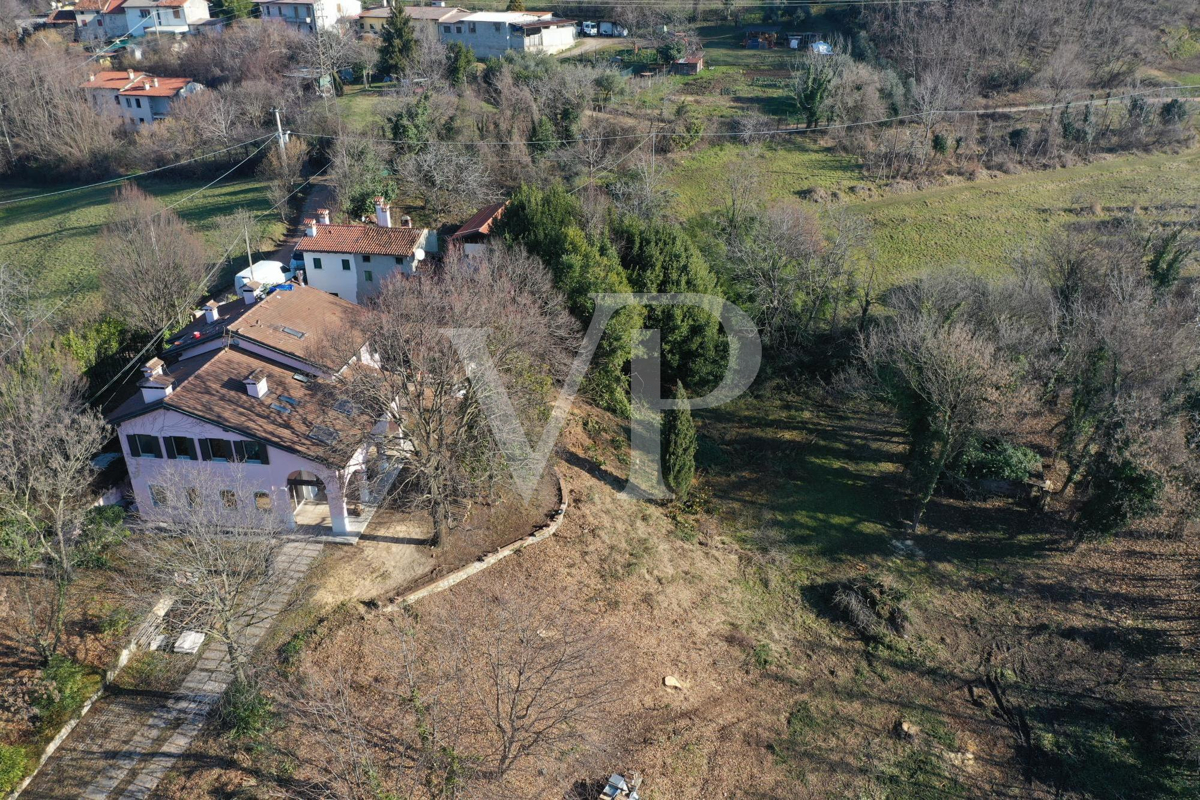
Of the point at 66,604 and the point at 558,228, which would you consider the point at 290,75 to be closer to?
the point at 558,228

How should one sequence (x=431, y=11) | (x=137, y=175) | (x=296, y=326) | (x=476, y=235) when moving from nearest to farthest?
(x=296, y=326), (x=476, y=235), (x=137, y=175), (x=431, y=11)

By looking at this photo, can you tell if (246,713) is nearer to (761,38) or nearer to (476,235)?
(476,235)

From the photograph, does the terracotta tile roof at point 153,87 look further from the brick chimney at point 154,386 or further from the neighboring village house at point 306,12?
the brick chimney at point 154,386

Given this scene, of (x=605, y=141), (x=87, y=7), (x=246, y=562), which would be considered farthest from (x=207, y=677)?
(x=87, y=7)

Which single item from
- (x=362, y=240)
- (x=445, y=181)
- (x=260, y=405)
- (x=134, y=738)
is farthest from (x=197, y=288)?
(x=134, y=738)

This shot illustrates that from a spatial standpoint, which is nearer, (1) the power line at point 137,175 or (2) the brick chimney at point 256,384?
(2) the brick chimney at point 256,384

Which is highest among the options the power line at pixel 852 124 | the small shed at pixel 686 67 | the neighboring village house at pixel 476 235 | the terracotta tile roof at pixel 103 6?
the terracotta tile roof at pixel 103 6

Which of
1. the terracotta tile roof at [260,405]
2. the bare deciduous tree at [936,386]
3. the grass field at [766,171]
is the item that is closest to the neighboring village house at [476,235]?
the terracotta tile roof at [260,405]
